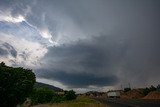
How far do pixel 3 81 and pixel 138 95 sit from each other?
115809 millimetres

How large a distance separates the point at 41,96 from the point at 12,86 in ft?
129

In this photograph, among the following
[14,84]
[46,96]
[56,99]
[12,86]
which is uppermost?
[46,96]

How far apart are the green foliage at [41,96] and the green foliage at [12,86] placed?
33.2m

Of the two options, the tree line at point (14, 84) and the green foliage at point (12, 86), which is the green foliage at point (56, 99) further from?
the green foliage at point (12, 86)

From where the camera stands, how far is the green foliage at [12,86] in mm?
39188

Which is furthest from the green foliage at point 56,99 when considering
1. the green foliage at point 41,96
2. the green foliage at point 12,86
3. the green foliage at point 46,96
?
the green foliage at point 12,86

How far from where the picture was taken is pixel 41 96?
3118 inches

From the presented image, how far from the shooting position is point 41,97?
7925 centimetres

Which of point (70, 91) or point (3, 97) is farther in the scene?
point (70, 91)

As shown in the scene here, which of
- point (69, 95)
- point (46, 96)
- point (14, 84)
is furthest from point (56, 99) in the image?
point (14, 84)

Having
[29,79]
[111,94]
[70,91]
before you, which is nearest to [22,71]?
[29,79]

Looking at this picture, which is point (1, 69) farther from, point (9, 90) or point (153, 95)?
point (153, 95)

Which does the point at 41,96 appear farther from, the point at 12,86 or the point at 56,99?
the point at 12,86

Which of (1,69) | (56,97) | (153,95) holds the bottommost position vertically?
(1,69)
